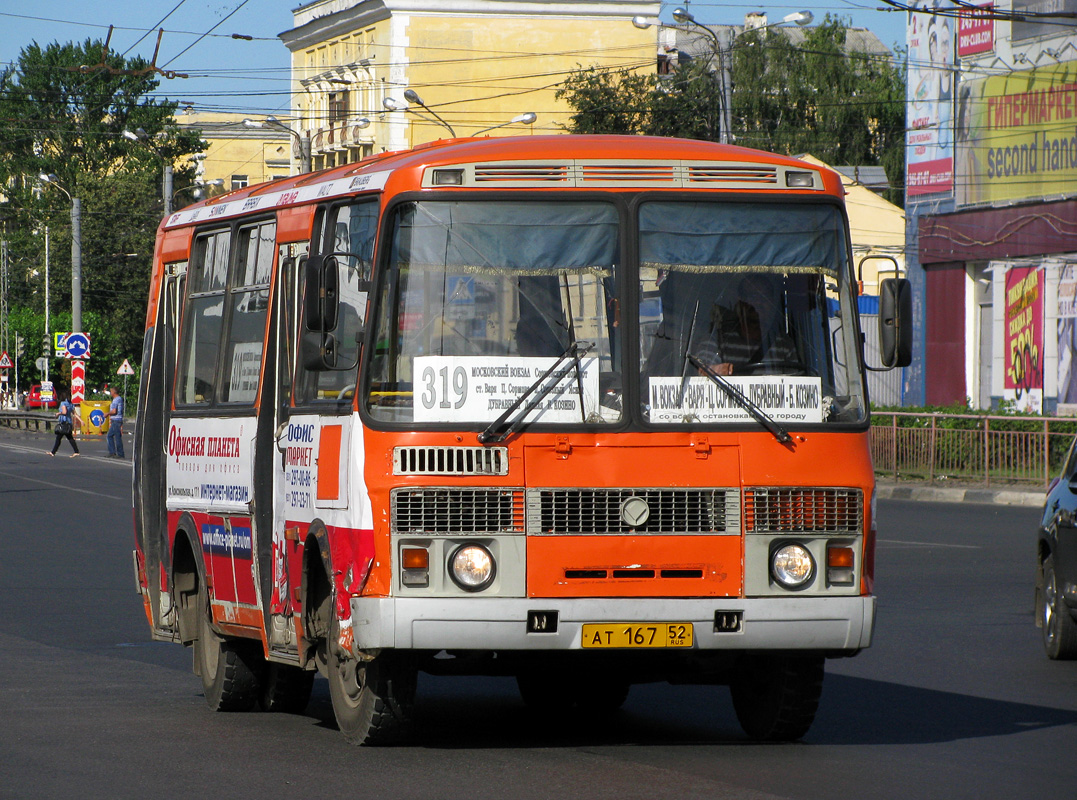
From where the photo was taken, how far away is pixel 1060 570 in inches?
467

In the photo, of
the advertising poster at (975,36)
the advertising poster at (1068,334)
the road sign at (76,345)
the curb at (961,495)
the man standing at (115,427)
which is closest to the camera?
the curb at (961,495)

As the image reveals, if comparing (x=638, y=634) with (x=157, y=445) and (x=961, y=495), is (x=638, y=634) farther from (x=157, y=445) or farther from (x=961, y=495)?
(x=961, y=495)

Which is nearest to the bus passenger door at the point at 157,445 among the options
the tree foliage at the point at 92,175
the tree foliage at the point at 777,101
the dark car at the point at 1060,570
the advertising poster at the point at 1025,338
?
the dark car at the point at 1060,570

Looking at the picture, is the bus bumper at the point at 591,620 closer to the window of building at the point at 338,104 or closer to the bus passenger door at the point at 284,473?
the bus passenger door at the point at 284,473

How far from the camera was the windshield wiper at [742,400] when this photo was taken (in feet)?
Result: 26.4

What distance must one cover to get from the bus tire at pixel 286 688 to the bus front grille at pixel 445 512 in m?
2.63

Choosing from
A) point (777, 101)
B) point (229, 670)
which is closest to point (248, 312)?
point (229, 670)

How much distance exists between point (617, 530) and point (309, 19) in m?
80.1

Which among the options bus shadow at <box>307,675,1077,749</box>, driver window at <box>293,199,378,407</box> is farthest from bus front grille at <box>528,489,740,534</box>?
bus shadow at <box>307,675,1077,749</box>

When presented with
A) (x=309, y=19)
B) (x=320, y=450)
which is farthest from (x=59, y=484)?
(x=309, y=19)

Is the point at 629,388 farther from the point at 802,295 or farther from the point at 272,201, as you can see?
the point at 272,201

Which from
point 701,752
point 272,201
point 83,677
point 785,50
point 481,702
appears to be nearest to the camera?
point 701,752

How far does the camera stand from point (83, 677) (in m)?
11.1

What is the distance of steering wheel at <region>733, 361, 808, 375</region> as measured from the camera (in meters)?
8.18
